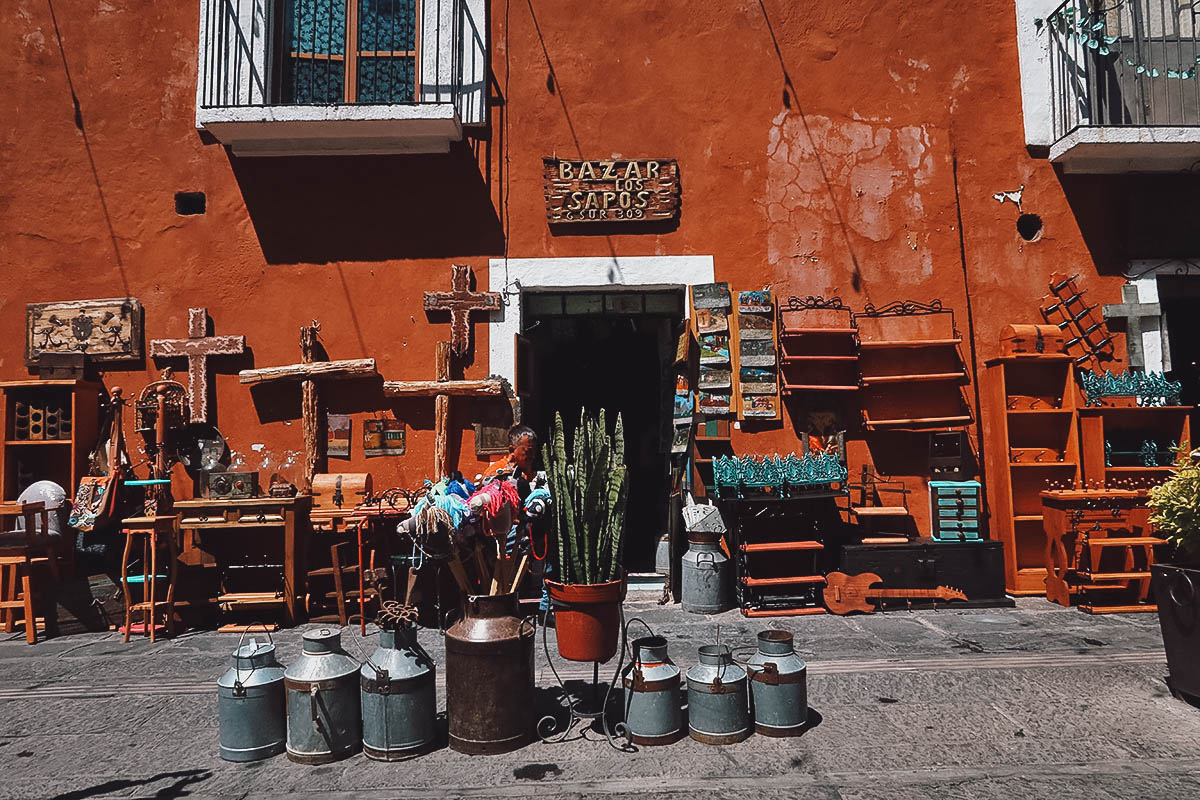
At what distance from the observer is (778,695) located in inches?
158

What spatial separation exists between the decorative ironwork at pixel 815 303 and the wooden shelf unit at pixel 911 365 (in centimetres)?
18

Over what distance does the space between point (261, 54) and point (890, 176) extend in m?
6.03

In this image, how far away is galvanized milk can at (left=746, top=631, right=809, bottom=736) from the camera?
401 cm

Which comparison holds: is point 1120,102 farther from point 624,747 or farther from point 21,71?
point 21,71

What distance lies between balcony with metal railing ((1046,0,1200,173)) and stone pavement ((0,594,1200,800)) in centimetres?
435

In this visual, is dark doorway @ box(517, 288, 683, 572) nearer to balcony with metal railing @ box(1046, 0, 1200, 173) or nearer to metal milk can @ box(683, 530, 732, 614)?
metal milk can @ box(683, 530, 732, 614)

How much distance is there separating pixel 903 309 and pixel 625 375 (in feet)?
11.1

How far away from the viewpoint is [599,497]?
4.14 metres

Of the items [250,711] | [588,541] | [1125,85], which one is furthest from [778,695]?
[1125,85]

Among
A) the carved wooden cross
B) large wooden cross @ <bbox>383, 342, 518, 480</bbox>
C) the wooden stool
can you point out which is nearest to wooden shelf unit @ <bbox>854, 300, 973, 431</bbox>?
large wooden cross @ <bbox>383, 342, 518, 480</bbox>

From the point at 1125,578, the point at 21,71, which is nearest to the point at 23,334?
the point at 21,71

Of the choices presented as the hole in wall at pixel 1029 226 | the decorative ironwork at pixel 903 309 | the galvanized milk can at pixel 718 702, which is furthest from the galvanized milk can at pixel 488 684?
the hole in wall at pixel 1029 226

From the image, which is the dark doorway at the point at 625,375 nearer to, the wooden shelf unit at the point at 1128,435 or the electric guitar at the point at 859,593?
the electric guitar at the point at 859,593

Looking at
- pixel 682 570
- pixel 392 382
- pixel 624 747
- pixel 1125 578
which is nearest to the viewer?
pixel 624 747
